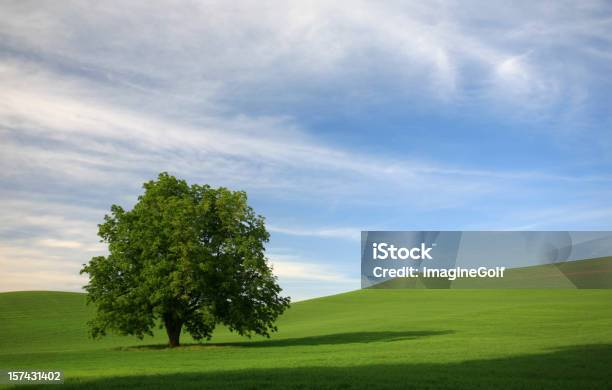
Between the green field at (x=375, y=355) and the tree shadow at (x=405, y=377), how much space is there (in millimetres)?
43

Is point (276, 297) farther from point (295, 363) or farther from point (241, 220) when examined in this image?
point (295, 363)

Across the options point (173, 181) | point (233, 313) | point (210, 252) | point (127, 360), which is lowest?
point (127, 360)

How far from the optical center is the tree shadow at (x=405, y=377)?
21766 mm

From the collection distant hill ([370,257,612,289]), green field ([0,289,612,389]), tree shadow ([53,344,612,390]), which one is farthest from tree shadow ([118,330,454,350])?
distant hill ([370,257,612,289])

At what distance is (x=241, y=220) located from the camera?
48219mm

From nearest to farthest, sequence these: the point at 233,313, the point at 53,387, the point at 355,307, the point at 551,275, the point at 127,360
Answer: the point at 53,387
the point at 127,360
the point at 233,313
the point at 355,307
the point at 551,275

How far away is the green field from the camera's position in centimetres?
2317

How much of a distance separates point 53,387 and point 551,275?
400 feet

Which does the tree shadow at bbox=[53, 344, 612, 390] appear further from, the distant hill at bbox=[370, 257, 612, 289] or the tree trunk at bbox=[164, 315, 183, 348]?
the distant hill at bbox=[370, 257, 612, 289]

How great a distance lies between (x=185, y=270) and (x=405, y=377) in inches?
957

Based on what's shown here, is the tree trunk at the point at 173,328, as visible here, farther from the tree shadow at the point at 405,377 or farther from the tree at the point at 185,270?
the tree shadow at the point at 405,377

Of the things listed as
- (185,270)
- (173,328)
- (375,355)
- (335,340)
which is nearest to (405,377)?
(375,355)

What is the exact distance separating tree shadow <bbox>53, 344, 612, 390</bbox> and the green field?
0.04 m

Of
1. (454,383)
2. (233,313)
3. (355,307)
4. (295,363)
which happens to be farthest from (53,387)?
(355,307)
